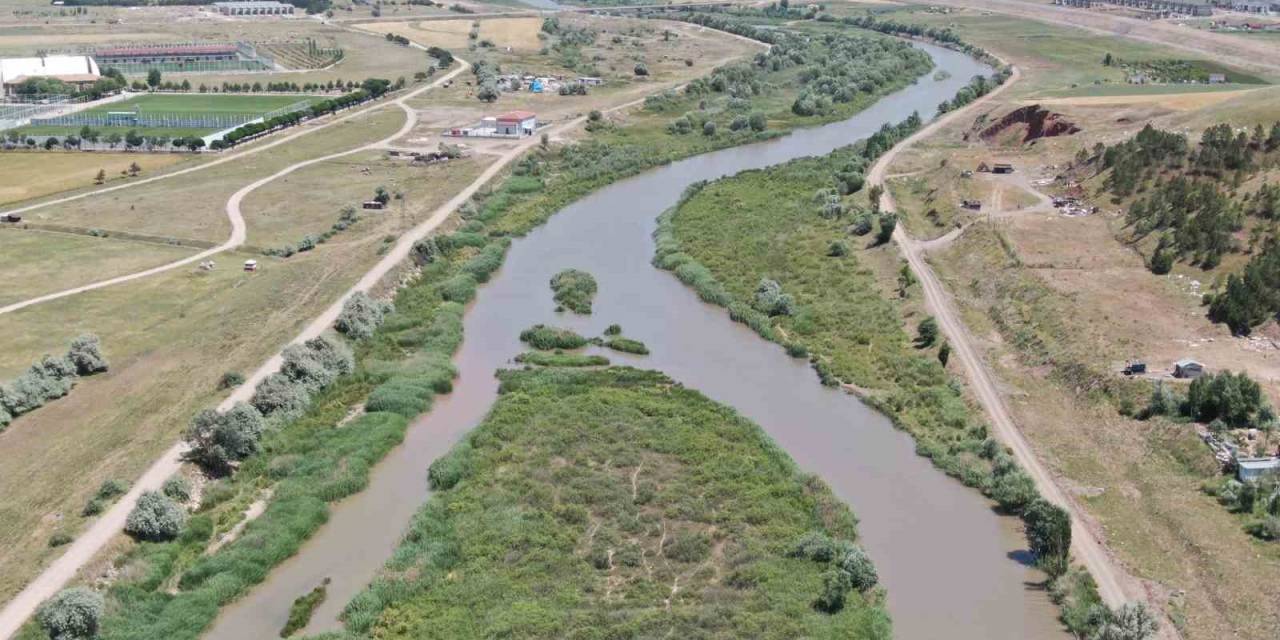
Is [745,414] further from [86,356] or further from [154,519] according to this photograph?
[86,356]

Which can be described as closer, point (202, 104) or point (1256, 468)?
point (1256, 468)

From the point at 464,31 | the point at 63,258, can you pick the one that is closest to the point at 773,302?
the point at 63,258

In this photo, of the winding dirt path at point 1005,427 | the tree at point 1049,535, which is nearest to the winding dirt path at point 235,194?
the winding dirt path at point 1005,427

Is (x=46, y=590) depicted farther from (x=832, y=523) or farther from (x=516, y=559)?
(x=832, y=523)

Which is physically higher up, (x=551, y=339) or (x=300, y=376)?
(x=551, y=339)

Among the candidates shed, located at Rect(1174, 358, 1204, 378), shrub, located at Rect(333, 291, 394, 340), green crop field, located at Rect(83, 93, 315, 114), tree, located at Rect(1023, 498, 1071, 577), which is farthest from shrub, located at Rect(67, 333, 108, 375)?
green crop field, located at Rect(83, 93, 315, 114)

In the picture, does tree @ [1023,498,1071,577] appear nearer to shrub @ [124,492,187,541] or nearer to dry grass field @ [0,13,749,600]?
shrub @ [124,492,187,541]

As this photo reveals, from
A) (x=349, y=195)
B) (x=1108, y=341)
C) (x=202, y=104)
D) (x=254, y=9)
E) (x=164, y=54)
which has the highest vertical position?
(x=254, y=9)

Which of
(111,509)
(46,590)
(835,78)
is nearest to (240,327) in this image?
(111,509)
